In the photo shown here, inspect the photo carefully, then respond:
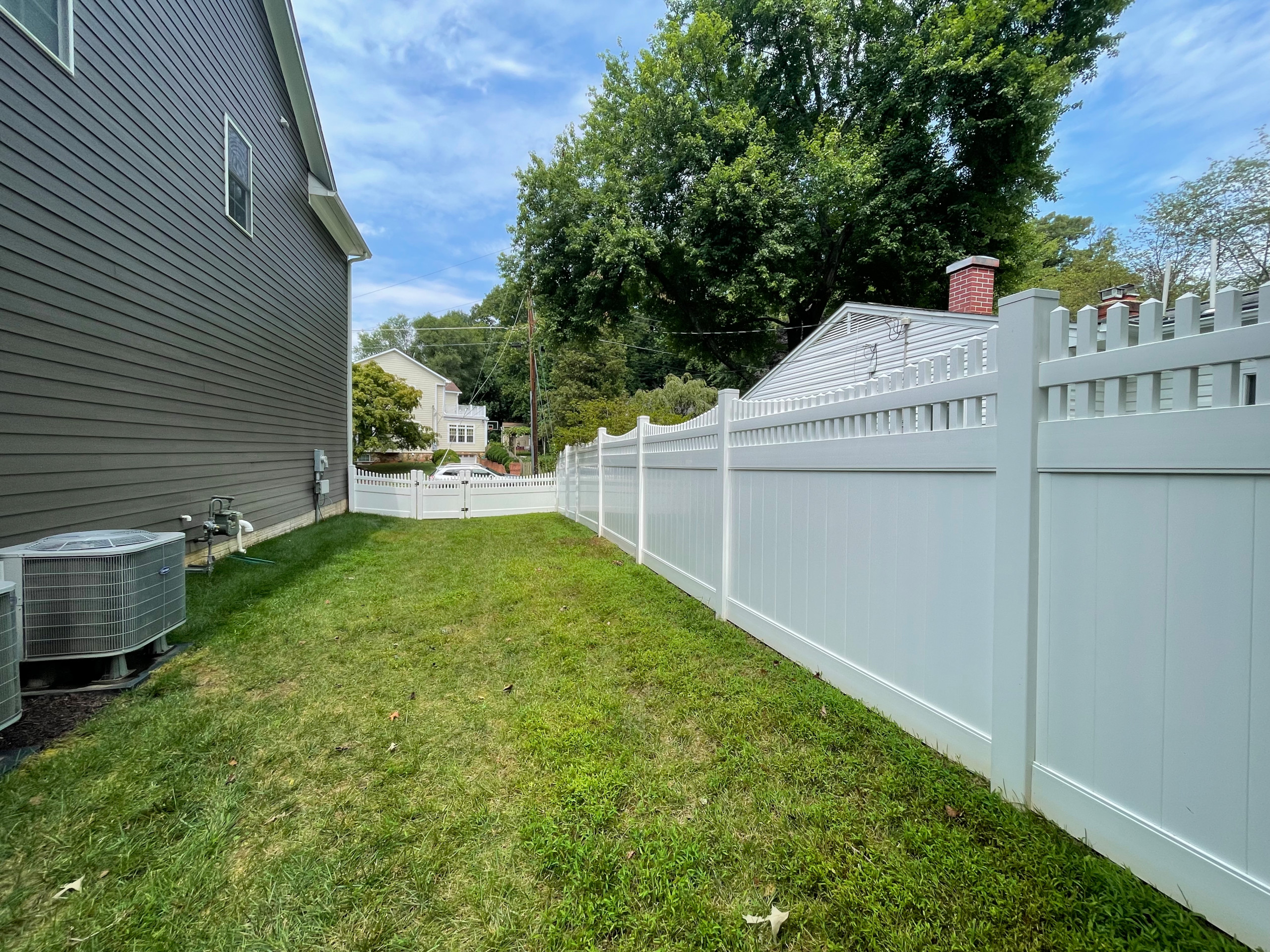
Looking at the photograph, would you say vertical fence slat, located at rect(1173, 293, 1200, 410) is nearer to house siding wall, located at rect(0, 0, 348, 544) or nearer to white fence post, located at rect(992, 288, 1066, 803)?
white fence post, located at rect(992, 288, 1066, 803)

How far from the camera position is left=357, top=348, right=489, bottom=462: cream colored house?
36.4 meters

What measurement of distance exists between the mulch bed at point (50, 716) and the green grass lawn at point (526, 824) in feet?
0.37

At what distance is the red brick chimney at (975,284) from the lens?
30.6 feet

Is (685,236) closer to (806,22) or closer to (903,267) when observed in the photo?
(903,267)

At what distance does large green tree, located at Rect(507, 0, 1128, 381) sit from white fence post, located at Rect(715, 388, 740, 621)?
469 inches

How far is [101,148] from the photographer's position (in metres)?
4.71

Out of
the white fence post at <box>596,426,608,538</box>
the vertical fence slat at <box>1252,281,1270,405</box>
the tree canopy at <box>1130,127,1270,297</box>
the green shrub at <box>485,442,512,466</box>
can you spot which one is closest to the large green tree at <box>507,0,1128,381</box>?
the tree canopy at <box>1130,127,1270,297</box>

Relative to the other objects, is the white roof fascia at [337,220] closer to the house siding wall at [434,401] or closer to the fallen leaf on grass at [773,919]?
the fallen leaf on grass at [773,919]

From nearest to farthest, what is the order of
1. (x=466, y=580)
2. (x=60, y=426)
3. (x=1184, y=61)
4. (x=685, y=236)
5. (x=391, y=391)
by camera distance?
(x=60, y=426)
(x=466, y=580)
(x=685, y=236)
(x=1184, y=61)
(x=391, y=391)

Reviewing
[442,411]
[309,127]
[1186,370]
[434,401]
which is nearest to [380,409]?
[434,401]

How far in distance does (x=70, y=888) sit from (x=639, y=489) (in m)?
5.53

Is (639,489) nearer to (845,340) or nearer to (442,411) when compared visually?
(845,340)

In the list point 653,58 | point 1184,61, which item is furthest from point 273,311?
point 1184,61

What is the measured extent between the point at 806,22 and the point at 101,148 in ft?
61.2
